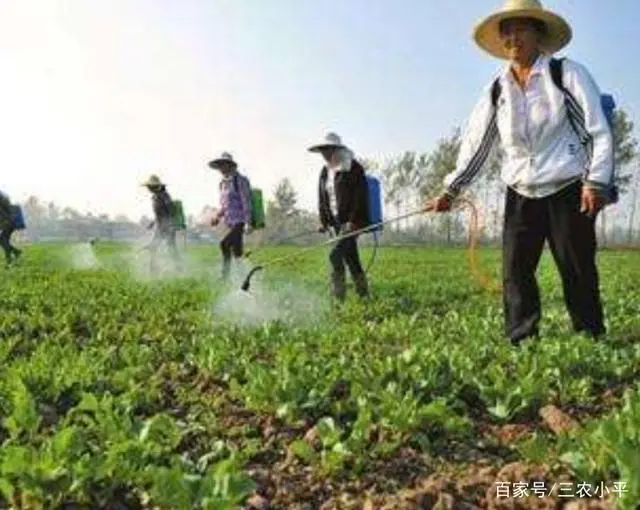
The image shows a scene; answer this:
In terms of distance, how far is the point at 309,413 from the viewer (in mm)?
5012

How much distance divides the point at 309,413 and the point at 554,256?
99.7 inches

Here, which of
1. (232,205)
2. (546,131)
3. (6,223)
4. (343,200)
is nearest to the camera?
(546,131)

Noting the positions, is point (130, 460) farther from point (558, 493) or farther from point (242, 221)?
point (242, 221)

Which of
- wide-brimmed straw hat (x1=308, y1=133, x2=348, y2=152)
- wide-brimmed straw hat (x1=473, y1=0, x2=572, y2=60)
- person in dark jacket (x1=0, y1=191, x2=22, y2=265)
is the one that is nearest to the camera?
wide-brimmed straw hat (x1=473, y1=0, x2=572, y2=60)

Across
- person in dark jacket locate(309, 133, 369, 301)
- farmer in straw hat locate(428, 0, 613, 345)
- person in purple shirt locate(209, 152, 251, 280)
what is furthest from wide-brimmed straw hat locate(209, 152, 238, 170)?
farmer in straw hat locate(428, 0, 613, 345)

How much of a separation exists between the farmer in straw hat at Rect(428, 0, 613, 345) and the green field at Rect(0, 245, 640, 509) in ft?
1.32

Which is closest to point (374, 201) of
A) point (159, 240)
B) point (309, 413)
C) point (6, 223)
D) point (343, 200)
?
point (343, 200)

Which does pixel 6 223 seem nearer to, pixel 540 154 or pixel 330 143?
pixel 330 143

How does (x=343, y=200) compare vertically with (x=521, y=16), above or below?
below

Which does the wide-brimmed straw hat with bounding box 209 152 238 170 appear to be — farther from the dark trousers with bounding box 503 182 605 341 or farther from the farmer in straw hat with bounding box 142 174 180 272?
the dark trousers with bounding box 503 182 605 341

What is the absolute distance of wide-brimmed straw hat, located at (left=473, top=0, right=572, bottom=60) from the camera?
21.2 ft

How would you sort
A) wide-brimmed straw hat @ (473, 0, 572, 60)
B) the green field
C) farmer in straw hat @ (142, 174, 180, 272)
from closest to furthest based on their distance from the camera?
the green field
wide-brimmed straw hat @ (473, 0, 572, 60)
farmer in straw hat @ (142, 174, 180, 272)

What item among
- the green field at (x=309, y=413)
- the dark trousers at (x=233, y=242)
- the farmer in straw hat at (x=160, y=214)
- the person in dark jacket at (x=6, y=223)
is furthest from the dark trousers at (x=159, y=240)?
the green field at (x=309, y=413)

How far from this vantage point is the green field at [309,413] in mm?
3664
